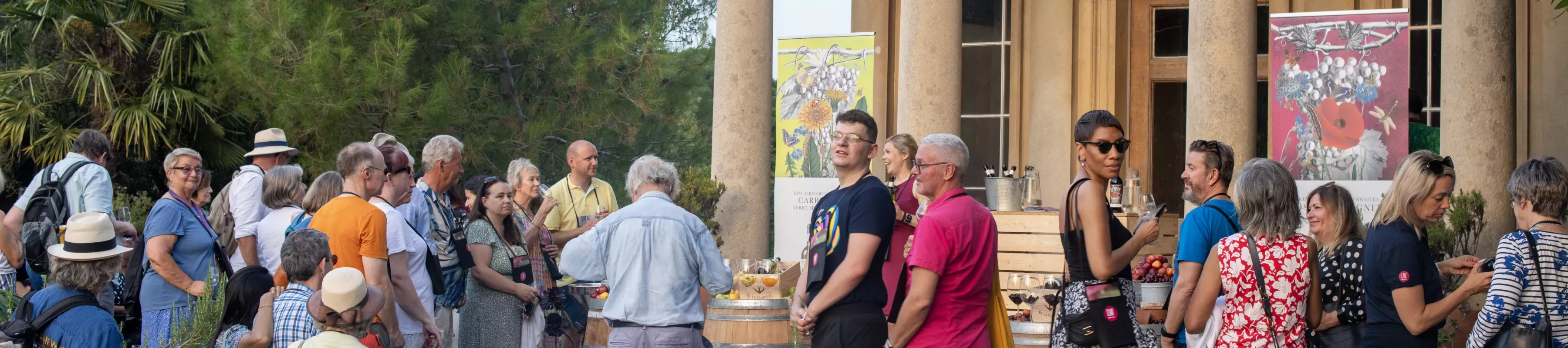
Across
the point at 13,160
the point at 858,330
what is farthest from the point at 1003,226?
the point at 13,160

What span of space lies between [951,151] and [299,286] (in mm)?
2659

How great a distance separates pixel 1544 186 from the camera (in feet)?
17.3

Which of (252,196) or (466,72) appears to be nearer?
(252,196)

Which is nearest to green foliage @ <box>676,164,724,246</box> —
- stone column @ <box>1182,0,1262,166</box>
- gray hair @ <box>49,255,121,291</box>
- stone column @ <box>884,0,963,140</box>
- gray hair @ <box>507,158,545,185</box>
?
stone column @ <box>884,0,963,140</box>

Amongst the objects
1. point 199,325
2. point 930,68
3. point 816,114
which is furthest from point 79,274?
point 930,68

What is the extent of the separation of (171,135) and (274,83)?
1463 mm

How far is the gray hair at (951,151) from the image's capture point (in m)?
5.11

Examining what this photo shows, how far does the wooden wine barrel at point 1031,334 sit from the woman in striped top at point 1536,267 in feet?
7.46

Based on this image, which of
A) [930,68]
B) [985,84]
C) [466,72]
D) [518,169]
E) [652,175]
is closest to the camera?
[652,175]

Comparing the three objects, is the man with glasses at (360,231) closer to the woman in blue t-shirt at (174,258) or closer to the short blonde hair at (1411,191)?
the woman in blue t-shirt at (174,258)

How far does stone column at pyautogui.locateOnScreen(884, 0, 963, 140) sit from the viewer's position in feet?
42.1

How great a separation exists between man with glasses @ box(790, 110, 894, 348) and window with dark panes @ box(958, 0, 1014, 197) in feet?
41.5

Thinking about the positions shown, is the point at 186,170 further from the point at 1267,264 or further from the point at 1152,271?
the point at 1267,264

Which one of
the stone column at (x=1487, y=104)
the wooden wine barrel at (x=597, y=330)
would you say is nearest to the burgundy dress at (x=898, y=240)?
the wooden wine barrel at (x=597, y=330)
